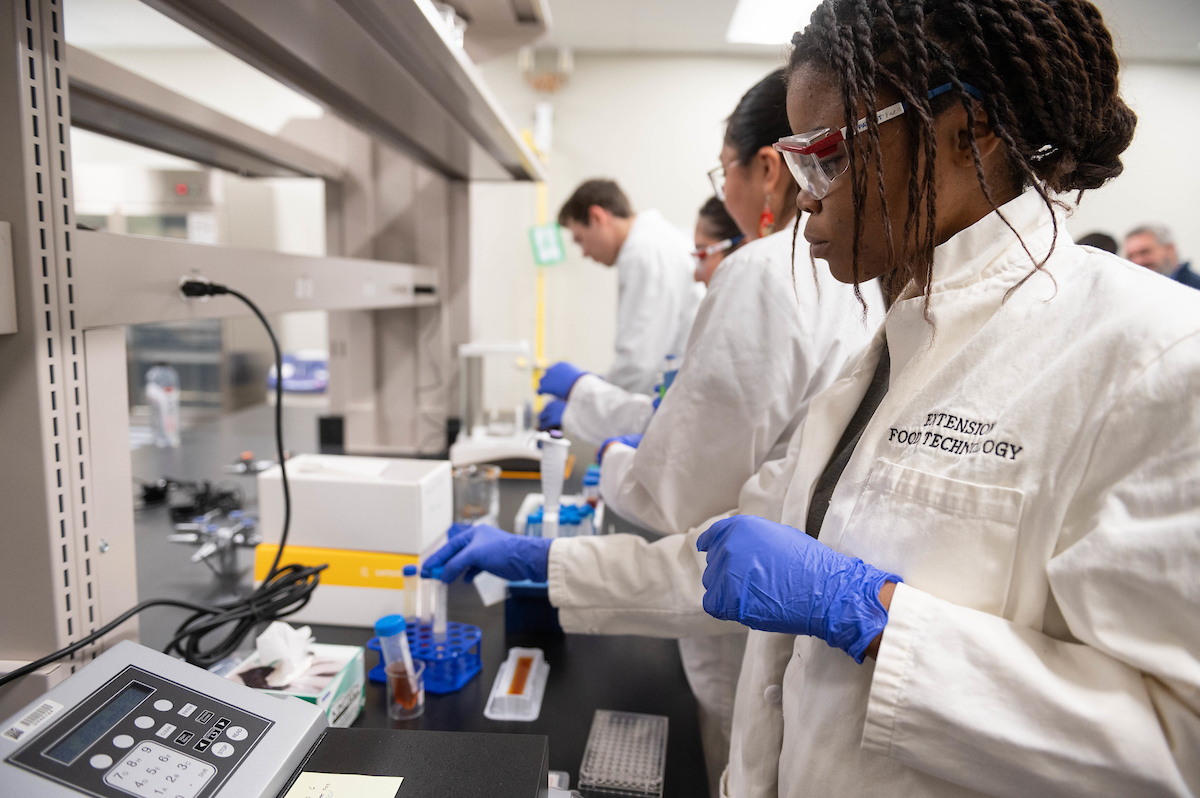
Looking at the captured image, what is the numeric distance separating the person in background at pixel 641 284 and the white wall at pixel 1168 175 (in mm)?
3239

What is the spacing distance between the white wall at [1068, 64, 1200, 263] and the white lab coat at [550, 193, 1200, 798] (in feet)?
15.9

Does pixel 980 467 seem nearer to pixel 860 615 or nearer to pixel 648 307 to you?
pixel 860 615

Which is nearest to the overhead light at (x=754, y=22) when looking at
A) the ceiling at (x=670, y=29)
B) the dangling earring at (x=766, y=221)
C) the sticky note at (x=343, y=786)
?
the ceiling at (x=670, y=29)

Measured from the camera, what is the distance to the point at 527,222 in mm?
4883

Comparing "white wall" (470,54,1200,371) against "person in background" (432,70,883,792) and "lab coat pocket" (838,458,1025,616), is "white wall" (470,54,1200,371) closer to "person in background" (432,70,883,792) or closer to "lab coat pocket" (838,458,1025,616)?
"person in background" (432,70,883,792)

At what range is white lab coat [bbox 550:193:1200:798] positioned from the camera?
1.66 ft

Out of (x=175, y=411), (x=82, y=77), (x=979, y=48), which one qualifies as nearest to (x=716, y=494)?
(x=979, y=48)

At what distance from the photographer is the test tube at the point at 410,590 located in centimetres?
117

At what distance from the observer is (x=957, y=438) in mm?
624

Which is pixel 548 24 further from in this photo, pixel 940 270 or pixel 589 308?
pixel 589 308

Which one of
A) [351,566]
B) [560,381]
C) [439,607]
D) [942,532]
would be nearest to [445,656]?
[439,607]

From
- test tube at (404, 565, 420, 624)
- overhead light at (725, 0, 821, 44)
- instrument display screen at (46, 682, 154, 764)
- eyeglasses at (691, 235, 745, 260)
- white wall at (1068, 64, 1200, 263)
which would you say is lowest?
test tube at (404, 565, 420, 624)

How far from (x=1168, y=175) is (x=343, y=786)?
5849 mm

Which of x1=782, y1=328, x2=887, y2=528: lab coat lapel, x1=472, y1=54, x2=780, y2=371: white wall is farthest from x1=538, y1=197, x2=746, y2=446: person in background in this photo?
x1=472, y1=54, x2=780, y2=371: white wall
